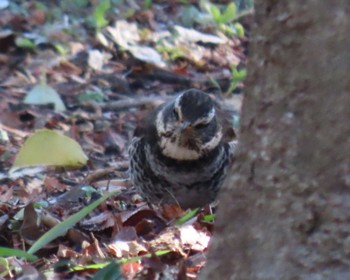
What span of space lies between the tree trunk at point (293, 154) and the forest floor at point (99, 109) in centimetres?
64

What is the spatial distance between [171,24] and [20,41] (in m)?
1.76

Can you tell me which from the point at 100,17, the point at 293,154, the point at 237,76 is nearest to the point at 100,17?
the point at 100,17

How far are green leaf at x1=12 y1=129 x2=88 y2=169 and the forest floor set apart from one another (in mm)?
15

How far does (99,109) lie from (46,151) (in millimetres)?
2077

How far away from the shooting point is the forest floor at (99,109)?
3.96 metres

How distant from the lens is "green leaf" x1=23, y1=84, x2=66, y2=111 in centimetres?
841

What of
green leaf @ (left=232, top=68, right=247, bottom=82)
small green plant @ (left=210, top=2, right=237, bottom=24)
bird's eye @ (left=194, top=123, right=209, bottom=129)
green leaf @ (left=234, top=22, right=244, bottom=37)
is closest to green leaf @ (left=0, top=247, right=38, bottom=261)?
bird's eye @ (left=194, top=123, right=209, bottom=129)

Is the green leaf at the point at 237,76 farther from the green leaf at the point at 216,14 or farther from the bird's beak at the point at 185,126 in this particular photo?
the bird's beak at the point at 185,126

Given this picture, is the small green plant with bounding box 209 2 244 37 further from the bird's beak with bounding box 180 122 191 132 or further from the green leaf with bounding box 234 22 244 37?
the bird's beak with bounding box 180 122 191 132

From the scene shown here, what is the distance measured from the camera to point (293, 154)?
2742mm

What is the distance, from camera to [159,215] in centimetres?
468

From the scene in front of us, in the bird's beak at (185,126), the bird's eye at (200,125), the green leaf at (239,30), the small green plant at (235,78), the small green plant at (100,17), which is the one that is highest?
the bird's beak at (185,126)

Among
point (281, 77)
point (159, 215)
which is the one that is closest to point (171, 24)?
point (159, 215)

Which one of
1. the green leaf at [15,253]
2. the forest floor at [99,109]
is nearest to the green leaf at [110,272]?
the forest floor at [99,109]
